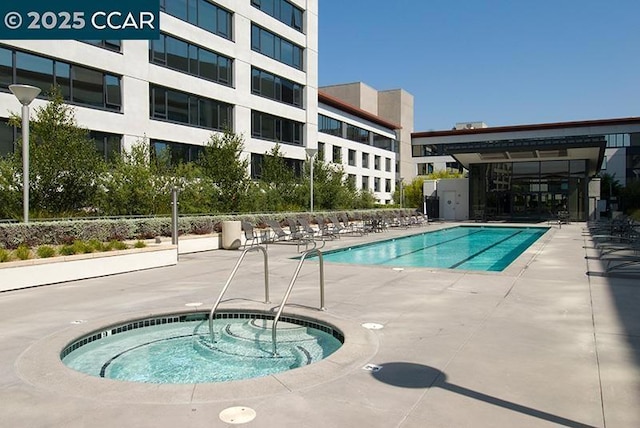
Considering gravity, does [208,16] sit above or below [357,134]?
above

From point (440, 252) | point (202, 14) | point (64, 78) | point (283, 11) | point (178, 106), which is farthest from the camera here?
point (283, 11)

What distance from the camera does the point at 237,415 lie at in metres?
3.66

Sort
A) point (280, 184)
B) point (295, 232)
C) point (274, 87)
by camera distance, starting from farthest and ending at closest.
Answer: point (274, 87) → point (280, 184) → point (295, 232)

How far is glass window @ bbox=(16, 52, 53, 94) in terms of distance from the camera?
19531 millimetres

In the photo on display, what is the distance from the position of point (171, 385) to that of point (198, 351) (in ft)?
5.72

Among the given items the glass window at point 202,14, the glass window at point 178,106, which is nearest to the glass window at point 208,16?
the glass window at point 202,14

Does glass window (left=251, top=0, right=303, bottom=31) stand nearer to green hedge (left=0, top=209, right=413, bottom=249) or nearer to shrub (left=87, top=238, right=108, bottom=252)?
green hedge (left=0, top=209, right=413, bottom=249)

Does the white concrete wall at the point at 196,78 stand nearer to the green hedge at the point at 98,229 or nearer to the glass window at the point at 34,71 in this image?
the glass window at the point at 34,71

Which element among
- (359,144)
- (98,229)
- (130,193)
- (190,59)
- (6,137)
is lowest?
(98,229)

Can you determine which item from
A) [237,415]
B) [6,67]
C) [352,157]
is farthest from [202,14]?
[237,415]

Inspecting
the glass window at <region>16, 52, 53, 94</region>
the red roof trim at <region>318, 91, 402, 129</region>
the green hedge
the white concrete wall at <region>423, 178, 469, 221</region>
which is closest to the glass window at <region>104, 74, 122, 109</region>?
the glass window at <region>16, 52, 53, 94</region>

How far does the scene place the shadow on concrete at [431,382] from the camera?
11.9ft

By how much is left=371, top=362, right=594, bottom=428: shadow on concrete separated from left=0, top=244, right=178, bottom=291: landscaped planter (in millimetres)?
7874

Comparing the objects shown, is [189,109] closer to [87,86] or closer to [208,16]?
[208,16]
